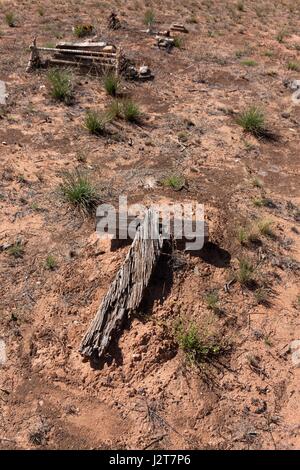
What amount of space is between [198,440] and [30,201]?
392 centimetres

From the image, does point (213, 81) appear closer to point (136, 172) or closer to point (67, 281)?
point (136, 172)

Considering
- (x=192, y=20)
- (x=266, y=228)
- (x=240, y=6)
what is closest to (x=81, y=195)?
(x=266, y=228)

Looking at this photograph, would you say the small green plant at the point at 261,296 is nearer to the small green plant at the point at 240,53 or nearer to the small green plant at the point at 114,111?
the small green plant at the point at 114,111

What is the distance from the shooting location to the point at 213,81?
32.3ft

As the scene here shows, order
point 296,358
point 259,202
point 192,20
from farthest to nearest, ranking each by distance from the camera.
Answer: point 192,20 → point 259,202 → point 296,358

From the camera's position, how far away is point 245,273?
503cm

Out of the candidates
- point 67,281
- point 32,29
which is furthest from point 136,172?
point 32,29

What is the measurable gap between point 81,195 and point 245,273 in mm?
2498

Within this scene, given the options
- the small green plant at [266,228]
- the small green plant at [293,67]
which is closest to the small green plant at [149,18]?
the small green plant at [293,67]

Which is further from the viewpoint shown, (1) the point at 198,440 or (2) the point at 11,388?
(2) the point at 11,388

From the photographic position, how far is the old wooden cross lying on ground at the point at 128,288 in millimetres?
4344

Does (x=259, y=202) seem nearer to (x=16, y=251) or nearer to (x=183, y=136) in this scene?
(x=183, y=136)

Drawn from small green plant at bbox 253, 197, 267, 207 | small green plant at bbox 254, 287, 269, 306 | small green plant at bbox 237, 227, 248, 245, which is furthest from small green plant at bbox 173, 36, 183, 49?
small green plant at bbox 254, 287, 269, 306
